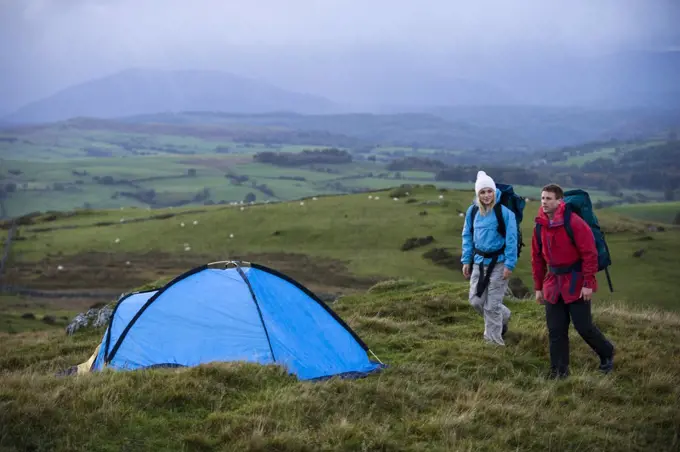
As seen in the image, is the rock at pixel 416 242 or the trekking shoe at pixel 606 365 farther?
the rock at pixel 416 242

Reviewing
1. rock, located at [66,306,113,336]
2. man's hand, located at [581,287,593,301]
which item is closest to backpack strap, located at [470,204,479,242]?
man's hand, located at [581,287,593,301]

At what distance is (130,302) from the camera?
480 inches

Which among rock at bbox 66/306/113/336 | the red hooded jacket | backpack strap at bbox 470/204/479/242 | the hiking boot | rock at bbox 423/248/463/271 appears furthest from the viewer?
rock at bbox 423/248/463/271

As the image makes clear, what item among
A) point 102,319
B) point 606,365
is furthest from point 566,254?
point 102,319

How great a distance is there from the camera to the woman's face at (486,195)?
1036cm

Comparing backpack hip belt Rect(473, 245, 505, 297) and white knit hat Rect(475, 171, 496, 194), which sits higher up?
white knit hat Rect(475, 171, 496, 194)

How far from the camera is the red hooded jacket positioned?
878cm

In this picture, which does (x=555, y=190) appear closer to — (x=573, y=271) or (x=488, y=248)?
(x=573, y=271)

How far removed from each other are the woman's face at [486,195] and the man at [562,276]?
126 centimetres

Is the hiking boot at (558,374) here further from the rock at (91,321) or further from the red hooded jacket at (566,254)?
the rock at (91,321)

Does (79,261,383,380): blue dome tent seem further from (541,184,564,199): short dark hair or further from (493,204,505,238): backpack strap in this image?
(541,184,564,199): short dark hair

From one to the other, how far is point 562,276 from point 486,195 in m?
1.87

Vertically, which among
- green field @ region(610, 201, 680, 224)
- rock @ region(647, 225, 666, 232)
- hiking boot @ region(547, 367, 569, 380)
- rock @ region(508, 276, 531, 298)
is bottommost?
green field @ region(610, 201, 680, 224)

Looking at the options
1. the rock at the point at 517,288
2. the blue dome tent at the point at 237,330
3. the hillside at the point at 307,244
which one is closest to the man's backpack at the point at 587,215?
the blue dome tent at the point at 237,330
